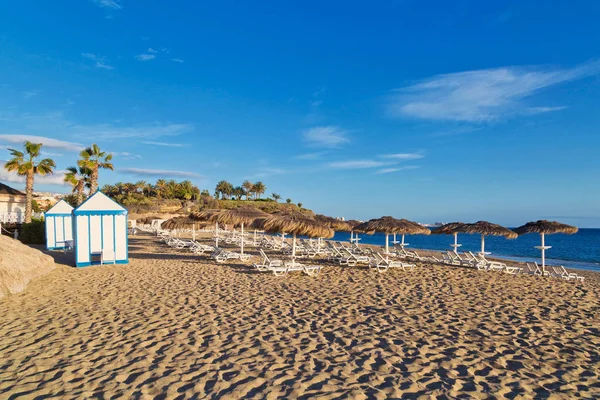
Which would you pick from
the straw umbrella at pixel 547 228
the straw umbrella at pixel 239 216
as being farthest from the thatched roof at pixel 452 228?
the straw umbrella at pixel 239 216

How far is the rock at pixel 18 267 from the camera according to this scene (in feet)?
25.1

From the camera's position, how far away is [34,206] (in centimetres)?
3083

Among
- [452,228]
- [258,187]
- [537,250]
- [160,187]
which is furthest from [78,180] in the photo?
[258,187]

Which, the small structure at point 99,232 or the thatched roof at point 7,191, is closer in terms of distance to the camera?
the small structure at point 99,232

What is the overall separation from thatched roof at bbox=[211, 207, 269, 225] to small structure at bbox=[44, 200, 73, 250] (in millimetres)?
8013

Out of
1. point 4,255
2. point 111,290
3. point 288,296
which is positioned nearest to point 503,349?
point 288,296

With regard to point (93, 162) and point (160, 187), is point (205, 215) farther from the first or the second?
point (160, 187)

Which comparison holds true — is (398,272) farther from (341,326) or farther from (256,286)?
(341,326)

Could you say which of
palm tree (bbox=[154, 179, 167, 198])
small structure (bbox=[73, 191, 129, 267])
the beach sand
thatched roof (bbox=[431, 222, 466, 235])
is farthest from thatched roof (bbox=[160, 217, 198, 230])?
palm tree (bbox=[154, 179, 167, 198])

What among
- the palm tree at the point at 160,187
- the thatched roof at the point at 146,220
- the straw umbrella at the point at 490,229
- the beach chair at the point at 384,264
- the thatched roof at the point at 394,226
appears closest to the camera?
the beach chair at the point at 384,264

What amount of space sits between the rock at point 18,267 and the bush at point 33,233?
1016 centimetres

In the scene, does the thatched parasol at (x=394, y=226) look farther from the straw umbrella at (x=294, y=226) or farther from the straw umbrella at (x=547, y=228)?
the straw umbrella at (x=547, y=228)

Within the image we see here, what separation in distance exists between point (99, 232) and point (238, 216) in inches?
185

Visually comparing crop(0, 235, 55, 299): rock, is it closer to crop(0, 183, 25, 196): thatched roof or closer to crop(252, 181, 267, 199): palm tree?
crop(0, 183, 25, 196): thatched roof
